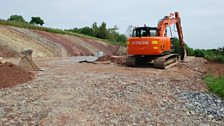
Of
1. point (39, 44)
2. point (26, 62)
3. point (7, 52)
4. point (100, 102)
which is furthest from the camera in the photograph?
point (39, 44)

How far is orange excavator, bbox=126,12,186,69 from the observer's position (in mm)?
15578

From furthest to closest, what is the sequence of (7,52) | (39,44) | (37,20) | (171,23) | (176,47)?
(37,20) → (39,44) → (7,52) → (176,47) → (171,23)

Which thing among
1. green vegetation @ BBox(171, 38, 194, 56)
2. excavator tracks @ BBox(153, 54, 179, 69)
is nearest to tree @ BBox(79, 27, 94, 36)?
green vegetation @ BBox(171, 38, 194, 56)

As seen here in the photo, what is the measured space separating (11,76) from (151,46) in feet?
22.8

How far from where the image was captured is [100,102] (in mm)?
8602

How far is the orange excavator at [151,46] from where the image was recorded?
15.6 meters

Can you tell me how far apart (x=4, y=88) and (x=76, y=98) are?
2.50m

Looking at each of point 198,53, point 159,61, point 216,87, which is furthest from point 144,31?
point 198,53

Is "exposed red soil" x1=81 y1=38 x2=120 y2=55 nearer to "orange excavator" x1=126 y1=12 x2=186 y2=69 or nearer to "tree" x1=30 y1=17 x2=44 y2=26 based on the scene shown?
"tree" x1=30 y1=17 x2=44 y2=26

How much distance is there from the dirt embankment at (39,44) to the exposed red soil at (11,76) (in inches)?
505

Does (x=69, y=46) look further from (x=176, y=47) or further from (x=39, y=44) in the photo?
(x=176, y=47)

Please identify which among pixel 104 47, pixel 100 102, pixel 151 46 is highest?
pixel 104 47

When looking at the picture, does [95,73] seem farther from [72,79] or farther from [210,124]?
[210,124]

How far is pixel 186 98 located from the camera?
988 centimetres
